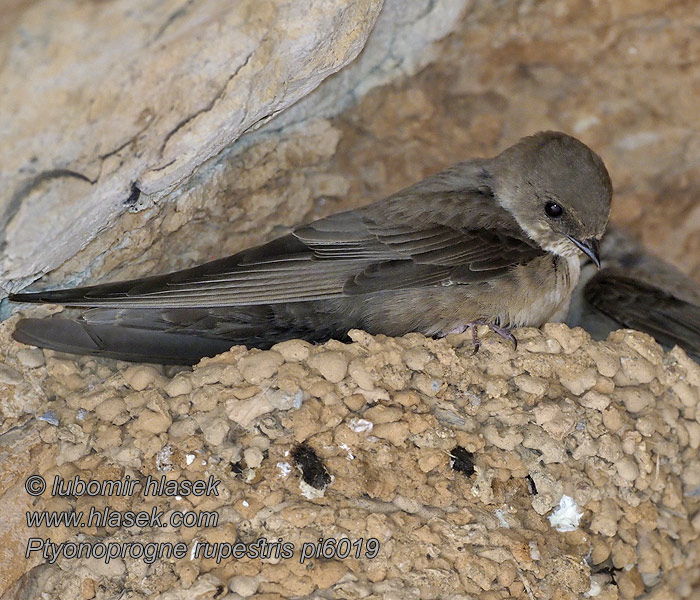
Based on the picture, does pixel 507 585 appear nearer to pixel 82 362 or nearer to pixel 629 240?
pixel 82 362

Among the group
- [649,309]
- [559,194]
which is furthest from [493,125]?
[649,309]

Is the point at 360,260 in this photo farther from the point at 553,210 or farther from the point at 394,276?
the point at 553,210

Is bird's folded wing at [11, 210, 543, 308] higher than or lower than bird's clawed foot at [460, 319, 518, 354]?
higher

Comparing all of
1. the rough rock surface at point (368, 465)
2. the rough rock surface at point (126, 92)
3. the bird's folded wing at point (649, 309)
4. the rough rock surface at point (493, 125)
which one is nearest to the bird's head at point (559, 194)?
the rough rock surface at point (368, 465)

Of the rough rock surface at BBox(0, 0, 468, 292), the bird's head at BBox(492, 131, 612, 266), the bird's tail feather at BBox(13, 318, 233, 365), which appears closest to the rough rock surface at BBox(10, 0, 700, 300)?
the bird's tail feather at BBox(13, 318, 233, 365)

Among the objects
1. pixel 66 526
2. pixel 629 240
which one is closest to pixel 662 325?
pixel 629 240

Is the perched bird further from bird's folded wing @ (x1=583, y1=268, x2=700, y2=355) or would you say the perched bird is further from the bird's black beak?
the bird's black beak
